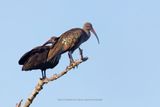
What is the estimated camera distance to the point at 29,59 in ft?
45.0

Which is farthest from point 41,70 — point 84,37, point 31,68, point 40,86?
point 40,86

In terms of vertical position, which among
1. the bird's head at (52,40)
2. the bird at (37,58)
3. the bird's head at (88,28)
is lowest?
the bird at (37,58)

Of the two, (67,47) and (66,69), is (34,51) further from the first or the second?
(66,69)

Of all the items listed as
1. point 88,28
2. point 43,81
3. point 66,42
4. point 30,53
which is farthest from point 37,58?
point 43,81

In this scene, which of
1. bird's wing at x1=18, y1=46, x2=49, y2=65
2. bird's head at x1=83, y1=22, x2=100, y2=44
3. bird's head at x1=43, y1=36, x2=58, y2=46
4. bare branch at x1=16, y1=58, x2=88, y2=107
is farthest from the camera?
bird's head at x1=83, y1=22, x2=100, y2=44

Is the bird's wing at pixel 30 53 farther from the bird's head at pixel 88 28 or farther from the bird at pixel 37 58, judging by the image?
the bird's head at pixel 88 28

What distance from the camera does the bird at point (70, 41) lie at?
1354cm

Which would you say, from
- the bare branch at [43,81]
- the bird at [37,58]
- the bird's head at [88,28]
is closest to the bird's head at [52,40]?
the bird at [37,58]

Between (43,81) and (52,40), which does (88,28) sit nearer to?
(52,40)

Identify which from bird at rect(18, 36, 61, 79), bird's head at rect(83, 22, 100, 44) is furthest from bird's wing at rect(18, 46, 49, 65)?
bird's head at rect(83, 22, 100, 44)

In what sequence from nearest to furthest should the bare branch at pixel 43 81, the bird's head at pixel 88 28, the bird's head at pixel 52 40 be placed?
the bare branch at pixel 43 81, the bird's head at pixel 52 40, the bird's head at pixel 88 28

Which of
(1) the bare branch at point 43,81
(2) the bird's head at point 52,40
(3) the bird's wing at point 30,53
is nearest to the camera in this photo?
(1) the bare branch at point 43,81

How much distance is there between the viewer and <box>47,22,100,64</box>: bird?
44.4 feet

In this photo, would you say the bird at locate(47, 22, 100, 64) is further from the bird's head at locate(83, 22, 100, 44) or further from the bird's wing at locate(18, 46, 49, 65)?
the bird's wing at locate(18, 46, 49, 65)
